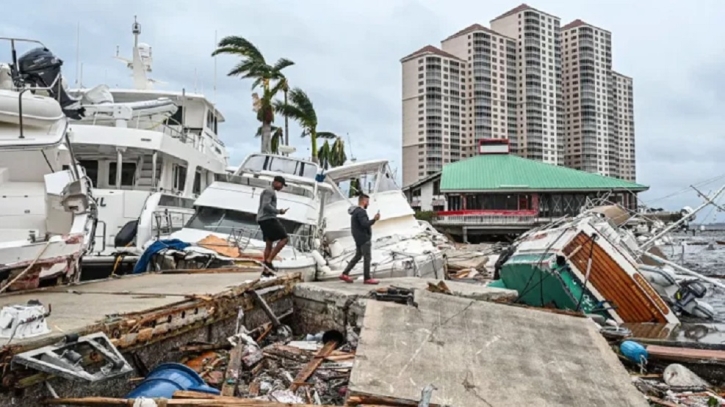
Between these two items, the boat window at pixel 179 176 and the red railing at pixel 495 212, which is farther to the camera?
the red railing at pixel 495 212

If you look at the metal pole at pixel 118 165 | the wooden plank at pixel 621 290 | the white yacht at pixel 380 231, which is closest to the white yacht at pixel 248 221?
the white yacht at pixel 380 231

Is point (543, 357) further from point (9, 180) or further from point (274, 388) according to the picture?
point (9, 180)

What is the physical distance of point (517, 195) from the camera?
1896 inches

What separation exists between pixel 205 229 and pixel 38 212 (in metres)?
4.38

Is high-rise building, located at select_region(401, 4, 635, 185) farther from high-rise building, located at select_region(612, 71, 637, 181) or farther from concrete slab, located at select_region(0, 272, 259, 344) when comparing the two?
concrete slab, located at select_region(0, 272, 259, 344)

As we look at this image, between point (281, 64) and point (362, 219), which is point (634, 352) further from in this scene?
point (281, 64)

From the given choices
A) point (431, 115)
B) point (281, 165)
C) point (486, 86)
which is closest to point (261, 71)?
point (281, 165)

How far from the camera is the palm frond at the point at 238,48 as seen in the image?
22.9m

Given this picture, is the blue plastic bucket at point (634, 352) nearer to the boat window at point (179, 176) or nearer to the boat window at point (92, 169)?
the boat window at point (179, 176)

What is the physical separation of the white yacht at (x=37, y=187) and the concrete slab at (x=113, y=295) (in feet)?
1.30

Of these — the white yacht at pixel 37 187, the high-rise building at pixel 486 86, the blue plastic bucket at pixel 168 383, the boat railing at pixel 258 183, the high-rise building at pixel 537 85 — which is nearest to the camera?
the blue plastic bucket at pixel 168 383

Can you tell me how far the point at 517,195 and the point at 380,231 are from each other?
109 feet

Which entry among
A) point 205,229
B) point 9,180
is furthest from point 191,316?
point 205,229

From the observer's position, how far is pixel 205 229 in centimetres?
1303
